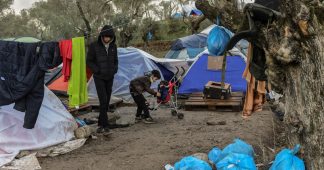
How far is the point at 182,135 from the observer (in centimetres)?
793

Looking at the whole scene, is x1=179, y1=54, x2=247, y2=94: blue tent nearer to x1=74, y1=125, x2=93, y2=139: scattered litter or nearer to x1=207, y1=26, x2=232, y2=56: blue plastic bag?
x1=74, y1=125, x2=93, y2=139: scattered litter

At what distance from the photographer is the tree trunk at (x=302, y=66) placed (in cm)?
459

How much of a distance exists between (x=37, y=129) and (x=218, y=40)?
10.3ft

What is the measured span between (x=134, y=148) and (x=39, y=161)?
1.48m

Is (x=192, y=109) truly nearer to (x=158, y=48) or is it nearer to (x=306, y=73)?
(x=306, y=73)

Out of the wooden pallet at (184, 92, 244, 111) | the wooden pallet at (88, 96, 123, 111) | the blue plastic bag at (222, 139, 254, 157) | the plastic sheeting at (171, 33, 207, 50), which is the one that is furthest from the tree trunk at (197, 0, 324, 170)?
the plastic sheeting at (171, 33, 207, 50)

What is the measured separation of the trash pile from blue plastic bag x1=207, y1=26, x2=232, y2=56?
1530 millimetres

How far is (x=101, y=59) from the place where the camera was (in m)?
8.12

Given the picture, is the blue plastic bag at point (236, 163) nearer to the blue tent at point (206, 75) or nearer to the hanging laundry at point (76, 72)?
the hanging laundry at point (76, 72)

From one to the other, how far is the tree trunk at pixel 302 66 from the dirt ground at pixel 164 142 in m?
0.87

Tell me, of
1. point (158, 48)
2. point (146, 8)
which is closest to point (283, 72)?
point (158, 48)

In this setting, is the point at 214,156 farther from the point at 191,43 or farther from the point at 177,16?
the point at 177,16

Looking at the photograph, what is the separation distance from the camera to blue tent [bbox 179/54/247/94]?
466 inches

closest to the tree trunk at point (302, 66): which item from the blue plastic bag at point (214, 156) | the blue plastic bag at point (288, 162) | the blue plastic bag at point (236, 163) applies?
the blue plastic bag at point (288, 162)
